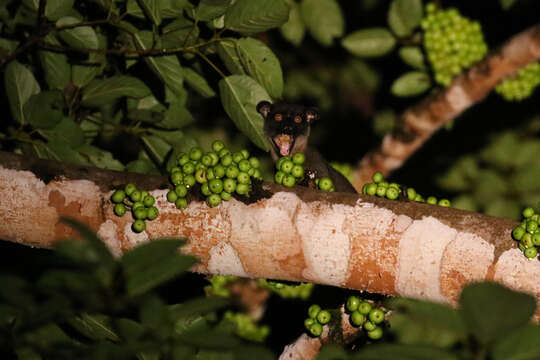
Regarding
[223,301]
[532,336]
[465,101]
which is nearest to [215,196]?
[223,301]

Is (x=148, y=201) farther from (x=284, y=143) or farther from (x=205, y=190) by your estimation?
(x=284, y=143)

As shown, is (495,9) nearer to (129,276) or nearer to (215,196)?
(215,196)

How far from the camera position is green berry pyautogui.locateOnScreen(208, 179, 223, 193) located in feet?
7.80

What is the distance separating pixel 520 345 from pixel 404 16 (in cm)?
346

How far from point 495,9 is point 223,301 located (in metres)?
5.00

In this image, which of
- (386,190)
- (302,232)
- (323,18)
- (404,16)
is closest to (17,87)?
(302,232)

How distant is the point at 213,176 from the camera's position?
8.00 feet

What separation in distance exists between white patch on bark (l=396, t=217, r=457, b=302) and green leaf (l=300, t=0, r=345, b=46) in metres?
2.19

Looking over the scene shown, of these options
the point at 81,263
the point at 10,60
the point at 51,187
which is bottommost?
the point at 51,187

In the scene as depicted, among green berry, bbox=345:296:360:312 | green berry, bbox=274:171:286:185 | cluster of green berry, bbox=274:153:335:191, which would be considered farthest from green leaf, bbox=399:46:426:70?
green berry, bbox=345:296:360:312

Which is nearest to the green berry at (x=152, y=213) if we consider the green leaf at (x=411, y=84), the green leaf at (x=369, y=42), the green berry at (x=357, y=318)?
the green berry at (x=357, y=318)

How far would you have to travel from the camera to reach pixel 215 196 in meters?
2.39

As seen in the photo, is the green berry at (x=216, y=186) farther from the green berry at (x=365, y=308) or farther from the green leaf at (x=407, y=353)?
the green leaf at (x=407, y=353)

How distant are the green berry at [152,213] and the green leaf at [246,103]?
63 centimetres
